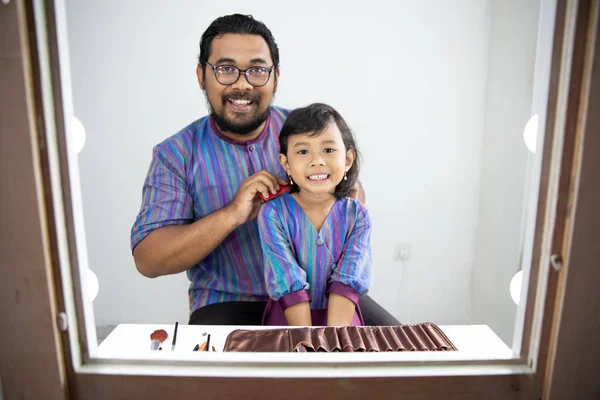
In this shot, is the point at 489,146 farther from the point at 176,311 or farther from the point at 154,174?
the point at 176,311

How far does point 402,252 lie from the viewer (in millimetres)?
1966

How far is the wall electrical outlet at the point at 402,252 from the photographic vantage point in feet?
6.42

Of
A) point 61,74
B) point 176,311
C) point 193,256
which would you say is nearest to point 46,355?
point 61,74

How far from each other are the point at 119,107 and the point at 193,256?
2.86 ft

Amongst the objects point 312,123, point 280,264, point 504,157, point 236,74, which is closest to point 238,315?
point 280,264

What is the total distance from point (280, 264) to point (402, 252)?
1.12m

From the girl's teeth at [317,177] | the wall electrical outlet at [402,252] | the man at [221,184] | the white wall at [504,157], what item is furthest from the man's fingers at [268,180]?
the white wall at [504,157]

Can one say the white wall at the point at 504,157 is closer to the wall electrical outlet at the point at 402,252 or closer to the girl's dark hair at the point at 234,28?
the wall electrical outlet at the point at 402,252

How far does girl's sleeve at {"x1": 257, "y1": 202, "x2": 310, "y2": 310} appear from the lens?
986 millimetres

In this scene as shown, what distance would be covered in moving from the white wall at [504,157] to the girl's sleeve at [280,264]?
123 cm

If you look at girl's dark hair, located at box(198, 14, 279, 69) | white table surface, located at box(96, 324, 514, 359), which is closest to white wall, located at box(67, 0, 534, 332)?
girl's dark hair, located at box(198, 14, 279, 69)

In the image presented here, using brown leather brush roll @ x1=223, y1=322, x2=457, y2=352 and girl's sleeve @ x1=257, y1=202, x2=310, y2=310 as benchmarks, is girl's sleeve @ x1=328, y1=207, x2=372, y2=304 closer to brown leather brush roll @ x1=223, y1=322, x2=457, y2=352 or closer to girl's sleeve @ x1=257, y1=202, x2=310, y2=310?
girl's sleeve @ x1=257, y1=202, x2=310, y2=310

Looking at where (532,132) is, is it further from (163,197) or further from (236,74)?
(163,197)

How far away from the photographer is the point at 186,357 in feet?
1.59
